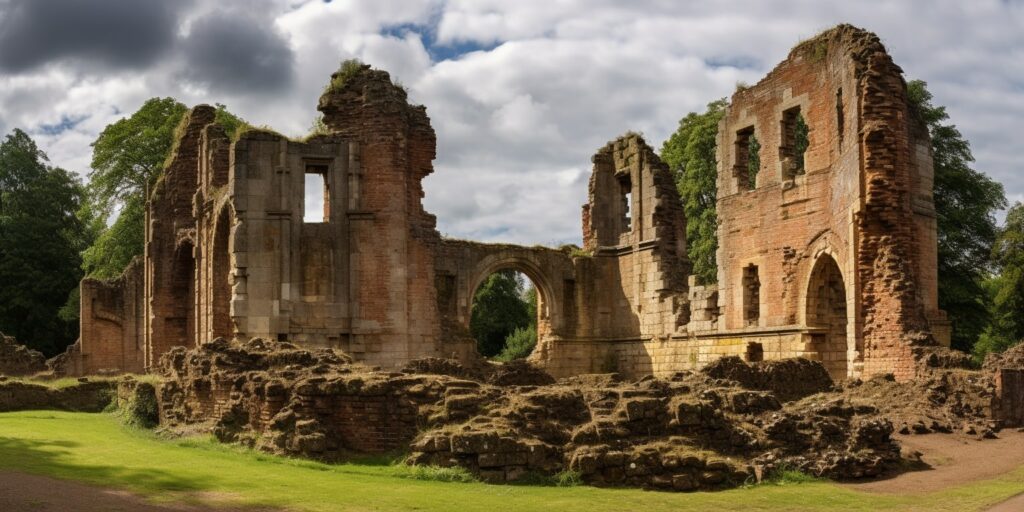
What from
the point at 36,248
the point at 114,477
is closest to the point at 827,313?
the point at 114,477

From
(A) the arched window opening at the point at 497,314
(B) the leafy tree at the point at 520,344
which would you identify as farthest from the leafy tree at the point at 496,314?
(B) the leafy tree at the point at 520,344

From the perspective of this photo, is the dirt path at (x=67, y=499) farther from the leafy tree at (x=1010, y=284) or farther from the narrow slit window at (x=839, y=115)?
the leafy tree at (x=1010, y=284)

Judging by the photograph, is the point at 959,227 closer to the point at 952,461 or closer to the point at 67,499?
the point at 952,461

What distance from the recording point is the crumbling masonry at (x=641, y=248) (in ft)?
67.5

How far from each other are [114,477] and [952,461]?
10.2 metres

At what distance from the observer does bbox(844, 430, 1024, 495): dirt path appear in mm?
12102

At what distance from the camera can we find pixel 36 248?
156ft

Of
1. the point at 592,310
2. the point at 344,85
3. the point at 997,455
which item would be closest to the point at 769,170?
the point at 592,310

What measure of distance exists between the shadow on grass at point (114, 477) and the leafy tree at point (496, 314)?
128ft

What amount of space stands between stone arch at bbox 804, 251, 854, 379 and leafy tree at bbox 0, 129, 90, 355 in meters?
33.4

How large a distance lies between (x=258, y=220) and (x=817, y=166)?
12.5m

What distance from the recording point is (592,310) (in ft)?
103

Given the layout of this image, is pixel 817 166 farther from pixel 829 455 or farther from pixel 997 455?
pixel 829 455

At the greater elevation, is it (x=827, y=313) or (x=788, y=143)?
(x=788, y=143)
